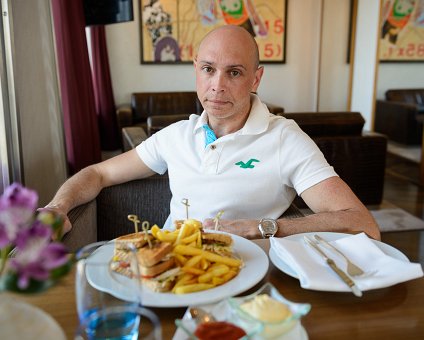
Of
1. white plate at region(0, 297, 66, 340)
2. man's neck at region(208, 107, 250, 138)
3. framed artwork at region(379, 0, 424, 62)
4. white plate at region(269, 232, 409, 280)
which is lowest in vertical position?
white plate at region(269, 232, 409, 280)

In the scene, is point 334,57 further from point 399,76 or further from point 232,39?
point 232,39

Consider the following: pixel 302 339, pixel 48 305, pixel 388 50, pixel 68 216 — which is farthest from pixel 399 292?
pixel 388 50

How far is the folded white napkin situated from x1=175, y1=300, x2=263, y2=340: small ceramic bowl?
9.2 inches

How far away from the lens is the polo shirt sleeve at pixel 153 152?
5.66 ft

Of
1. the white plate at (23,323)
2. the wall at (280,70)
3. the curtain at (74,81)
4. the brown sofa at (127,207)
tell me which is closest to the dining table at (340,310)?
the white plate at (23,323)

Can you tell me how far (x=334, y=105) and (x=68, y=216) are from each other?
5993 millimetres

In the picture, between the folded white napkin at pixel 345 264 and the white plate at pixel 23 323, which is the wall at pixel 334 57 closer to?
the folded white napkin at pixel 345 264

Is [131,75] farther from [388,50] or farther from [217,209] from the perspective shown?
[217,209]

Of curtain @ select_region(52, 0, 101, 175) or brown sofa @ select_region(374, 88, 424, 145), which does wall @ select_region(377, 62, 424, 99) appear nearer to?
brown sofa @ select_region(374, 88, 424, 145)

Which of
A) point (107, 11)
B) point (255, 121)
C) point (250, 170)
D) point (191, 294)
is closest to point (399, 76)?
point (107, 11)

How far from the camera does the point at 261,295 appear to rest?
0.72m

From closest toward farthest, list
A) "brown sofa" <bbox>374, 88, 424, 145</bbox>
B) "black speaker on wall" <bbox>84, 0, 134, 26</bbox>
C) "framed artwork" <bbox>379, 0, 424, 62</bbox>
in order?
"black speaker on wall" <bbox>84, 0, 134, 26</bbox> → "brown sofa" <bbox>374, 88, 424, 145</bbox> → "framed artwork" <bbox>379, 0, 424, 62</bbox>

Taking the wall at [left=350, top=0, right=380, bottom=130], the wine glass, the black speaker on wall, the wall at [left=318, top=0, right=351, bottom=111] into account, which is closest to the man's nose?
the wine glass

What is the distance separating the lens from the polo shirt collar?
158 cm
